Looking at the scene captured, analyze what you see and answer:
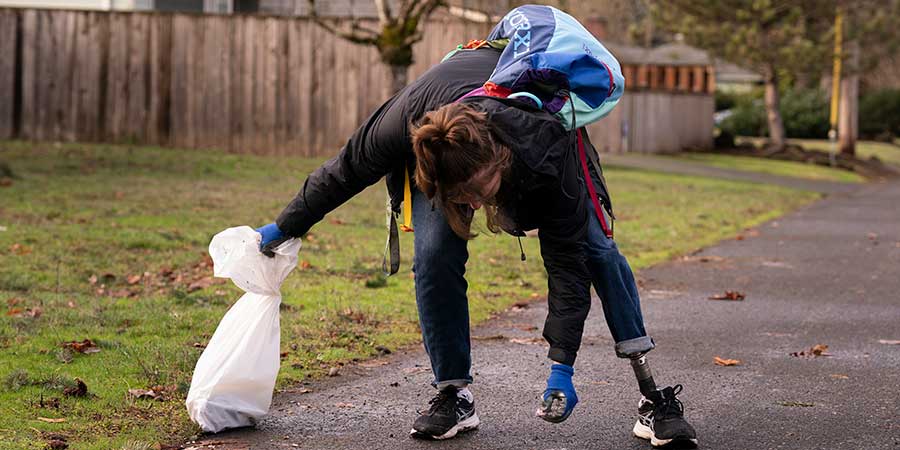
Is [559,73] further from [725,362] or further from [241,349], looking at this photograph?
[725,362]

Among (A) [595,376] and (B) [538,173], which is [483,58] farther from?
(A) [595,376]

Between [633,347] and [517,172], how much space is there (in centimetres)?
103

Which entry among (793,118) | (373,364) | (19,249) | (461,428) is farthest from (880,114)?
(461,428)

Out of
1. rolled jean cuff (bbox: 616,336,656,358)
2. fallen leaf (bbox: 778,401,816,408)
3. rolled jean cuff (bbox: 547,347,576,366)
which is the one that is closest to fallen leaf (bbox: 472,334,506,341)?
fallen leaf (bbox: 778,401,816,408)

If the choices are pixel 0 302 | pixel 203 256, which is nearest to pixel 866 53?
pixel 203 256

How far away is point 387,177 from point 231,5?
26.8m

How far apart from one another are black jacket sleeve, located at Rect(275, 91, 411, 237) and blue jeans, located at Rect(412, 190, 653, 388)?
0.27 meters

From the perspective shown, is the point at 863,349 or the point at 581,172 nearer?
the point at 581,172

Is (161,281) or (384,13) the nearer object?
(161,281)

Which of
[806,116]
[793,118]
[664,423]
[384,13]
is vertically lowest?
[793,118]

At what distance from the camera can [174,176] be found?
1534 centimetres

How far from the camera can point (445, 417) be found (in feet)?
15.1

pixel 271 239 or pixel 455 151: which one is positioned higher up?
pixel 455 151

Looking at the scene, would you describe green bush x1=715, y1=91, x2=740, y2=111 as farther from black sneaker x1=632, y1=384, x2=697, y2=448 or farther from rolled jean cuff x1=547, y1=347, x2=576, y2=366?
rolled jean cuff x1=547, y1=347, x2=576, y2=366
